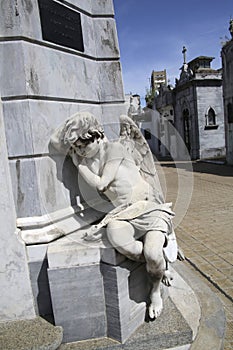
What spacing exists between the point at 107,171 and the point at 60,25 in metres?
1.30

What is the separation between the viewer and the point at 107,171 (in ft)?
7.81

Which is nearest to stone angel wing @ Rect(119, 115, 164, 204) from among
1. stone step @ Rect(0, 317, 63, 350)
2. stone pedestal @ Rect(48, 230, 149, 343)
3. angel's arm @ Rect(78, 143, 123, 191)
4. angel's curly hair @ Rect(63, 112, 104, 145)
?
angel's arm @ Rect(78, 143, 123, 191)

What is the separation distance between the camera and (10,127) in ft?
7.34

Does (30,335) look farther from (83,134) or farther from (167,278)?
(83,134)

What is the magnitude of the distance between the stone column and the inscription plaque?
0.84 m

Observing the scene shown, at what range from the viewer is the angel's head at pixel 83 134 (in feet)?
7.54

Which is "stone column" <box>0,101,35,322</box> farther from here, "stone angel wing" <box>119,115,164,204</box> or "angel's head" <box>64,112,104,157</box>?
"stone angel wing" <box>119,115,164,204</box>

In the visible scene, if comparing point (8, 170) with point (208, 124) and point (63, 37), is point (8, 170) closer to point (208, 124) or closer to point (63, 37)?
point (63, 37)

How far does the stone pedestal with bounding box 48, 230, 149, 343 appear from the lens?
2.16 metres

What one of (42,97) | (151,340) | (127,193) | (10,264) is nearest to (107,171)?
(127,193)

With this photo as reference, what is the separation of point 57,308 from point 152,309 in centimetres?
73

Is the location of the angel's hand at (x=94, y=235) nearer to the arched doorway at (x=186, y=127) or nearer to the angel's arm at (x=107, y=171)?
the angel's arm at (x=107, y=171)

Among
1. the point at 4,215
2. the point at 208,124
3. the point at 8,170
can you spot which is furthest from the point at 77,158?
the point at 208,124

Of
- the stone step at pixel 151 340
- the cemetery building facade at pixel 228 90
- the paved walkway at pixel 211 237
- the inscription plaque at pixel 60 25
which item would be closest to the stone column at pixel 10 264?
the stone step at pixel 151 340
